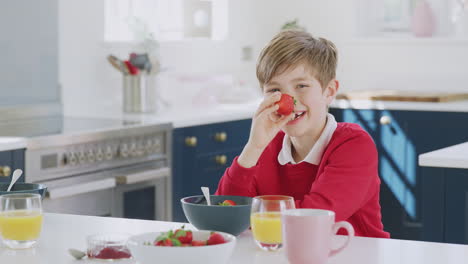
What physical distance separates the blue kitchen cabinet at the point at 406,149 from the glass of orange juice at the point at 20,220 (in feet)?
10.3

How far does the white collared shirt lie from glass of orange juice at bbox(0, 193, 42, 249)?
0.76 m

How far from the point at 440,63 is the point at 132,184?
2404 mm

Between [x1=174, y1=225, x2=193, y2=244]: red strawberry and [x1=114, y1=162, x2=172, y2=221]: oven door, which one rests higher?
[x1=174, y1=225, x2=193, y2=244]: red strawberry

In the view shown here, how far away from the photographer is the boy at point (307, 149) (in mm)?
1989

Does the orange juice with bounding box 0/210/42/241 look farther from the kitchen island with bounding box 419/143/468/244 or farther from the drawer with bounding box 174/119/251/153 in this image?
the drawer with bounding box 174/119/251/153

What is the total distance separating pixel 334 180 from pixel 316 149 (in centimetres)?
18

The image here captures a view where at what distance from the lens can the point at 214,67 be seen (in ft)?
17.4

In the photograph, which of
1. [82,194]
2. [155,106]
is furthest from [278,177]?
[155,106]

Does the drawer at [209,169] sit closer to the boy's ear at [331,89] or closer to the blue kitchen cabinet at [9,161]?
the blue kitchen cabinet at [9,161]

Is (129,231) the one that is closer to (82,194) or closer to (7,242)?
(7,242)

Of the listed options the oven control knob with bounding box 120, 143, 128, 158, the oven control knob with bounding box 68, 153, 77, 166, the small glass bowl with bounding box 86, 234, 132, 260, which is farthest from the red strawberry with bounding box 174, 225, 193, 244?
the oven control knob with bounding box 120, 143, 128, 158

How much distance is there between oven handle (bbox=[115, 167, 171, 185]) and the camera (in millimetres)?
3588

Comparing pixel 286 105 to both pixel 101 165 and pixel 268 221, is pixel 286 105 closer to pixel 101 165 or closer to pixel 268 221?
pixel 268 221

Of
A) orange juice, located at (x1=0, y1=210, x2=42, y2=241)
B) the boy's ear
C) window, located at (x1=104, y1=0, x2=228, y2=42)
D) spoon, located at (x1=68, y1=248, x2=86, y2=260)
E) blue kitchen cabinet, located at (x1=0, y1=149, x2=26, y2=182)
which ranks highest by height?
window, located at (x1=104, y1=0, x2=228, y2=42)
